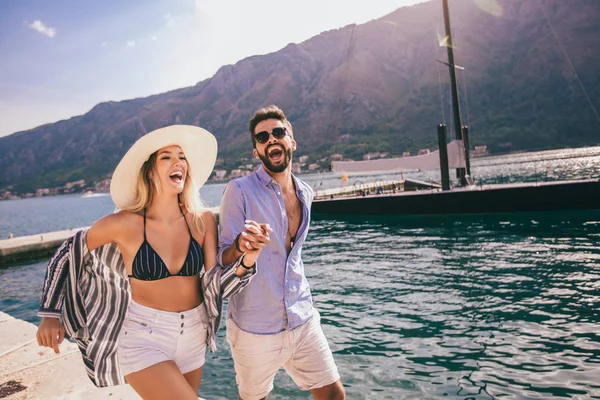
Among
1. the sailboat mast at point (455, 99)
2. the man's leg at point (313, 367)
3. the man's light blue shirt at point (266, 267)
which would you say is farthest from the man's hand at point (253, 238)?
the sailboat mast at point (455, 99)

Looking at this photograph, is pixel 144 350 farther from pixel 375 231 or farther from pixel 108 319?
pixel 375 231

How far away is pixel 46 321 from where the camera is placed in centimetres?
238

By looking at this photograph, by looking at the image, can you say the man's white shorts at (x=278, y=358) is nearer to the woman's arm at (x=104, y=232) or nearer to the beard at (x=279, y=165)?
the woman's arm at (x=104, y=232)

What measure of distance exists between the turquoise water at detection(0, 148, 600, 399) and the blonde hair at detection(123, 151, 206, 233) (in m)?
3.08

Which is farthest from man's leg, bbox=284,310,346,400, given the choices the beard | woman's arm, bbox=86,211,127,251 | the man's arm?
woman's arm, bbox=86,211,127,251

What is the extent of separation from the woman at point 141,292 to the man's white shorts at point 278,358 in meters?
0.25

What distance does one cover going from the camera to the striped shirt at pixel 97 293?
248 cm

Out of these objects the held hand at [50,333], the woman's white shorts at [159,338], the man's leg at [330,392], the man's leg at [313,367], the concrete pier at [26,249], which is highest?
the held hand at [50,333]

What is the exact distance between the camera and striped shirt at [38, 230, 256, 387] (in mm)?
2484

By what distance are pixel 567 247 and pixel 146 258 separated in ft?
42.9

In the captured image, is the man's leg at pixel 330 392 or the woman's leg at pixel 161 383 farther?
the man's leg at pixel 330 392

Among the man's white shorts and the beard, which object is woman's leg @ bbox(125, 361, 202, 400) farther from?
the beard

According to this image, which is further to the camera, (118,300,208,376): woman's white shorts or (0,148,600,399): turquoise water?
(0,148,600,399): turquoise water

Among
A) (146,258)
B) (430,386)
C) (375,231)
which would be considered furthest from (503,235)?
(146,258)
